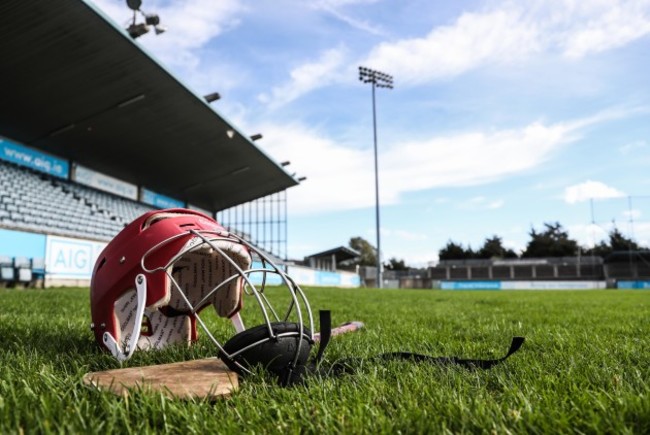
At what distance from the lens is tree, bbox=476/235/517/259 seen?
7262cm

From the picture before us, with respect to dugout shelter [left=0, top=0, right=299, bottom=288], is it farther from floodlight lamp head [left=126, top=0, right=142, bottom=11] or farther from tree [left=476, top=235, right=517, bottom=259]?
tree [left=476, top=235, right=517, bottom=259]

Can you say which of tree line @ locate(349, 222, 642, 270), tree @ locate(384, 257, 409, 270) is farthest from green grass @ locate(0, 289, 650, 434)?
tree @ locate(384, 257, 409, 270)

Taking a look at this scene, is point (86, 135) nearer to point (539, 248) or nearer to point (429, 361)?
point (429, 361)

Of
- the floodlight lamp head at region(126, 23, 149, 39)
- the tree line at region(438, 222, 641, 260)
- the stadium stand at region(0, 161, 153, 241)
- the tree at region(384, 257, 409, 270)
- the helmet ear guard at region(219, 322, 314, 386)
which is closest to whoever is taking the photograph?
the helmet ear guard at region(219, 322, 314, 386)

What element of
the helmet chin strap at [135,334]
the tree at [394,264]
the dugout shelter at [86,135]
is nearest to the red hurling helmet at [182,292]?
the helmet chin strap at [135,334]

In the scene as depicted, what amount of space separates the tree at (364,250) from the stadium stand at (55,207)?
56219 mm

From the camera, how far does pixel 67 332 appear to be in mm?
3150

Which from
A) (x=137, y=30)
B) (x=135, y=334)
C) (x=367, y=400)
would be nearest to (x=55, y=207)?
(x=137, y=30)

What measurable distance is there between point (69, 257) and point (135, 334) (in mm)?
13046

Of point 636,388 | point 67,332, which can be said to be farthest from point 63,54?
point 636,388

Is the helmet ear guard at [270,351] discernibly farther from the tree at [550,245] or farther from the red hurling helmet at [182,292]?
the tree at [550,245]

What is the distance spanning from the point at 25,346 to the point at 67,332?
642 mm

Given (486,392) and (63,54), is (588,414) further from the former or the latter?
(63,54)

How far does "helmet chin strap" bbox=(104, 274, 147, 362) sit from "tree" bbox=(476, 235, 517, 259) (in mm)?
74306
